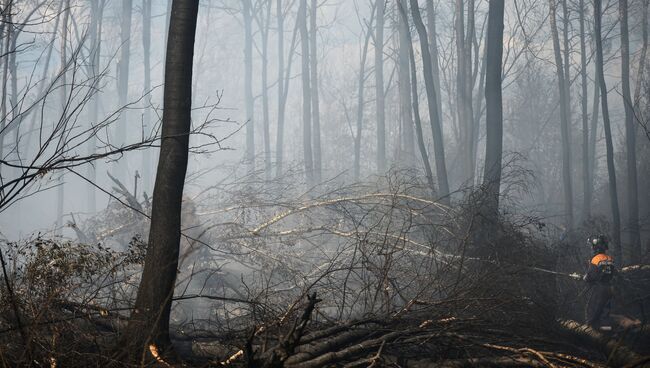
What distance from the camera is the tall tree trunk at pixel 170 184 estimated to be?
450cm

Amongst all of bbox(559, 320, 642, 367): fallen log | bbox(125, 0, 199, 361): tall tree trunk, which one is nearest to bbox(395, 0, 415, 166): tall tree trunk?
bbox(559, 320, 642, 367): fallen log

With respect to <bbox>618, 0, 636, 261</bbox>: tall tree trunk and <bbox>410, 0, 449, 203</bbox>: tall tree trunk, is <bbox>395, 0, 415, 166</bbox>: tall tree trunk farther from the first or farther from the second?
<bbox>410, 0, 449, 203</bbox>: tall tree trunk

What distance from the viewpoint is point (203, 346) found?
4.88 metres

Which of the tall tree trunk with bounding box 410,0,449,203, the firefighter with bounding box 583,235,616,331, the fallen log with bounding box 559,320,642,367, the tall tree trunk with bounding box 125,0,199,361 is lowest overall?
the fallen log with bounding box 559,320,642,367

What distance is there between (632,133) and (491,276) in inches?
422

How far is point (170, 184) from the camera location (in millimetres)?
4637

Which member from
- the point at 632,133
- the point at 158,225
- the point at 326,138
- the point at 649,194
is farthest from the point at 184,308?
the point at 326,138

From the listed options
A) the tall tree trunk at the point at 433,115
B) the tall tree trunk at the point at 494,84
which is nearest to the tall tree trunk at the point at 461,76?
the tall tree trunk at the point at 433,115

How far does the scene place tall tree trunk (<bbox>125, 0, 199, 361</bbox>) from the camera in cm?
450

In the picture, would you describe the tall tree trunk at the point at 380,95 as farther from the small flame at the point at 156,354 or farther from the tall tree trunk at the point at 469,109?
the small flame at the point at 156,354

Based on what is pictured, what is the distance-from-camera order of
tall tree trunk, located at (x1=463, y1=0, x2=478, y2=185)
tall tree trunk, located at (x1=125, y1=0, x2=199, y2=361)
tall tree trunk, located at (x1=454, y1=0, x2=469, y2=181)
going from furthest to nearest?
tall tree trunk, located at (x1=454, y1=0, x2=469, y2=181), tall tree trunk, located at (x1=463, y1=0, x2=478, y2=185), tall tree trunk, located at (x1=125, y1=0, x2=199, y2=361)

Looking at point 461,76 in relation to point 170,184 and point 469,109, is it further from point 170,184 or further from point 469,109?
point 170,184

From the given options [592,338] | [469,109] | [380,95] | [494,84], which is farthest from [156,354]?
[380,95]

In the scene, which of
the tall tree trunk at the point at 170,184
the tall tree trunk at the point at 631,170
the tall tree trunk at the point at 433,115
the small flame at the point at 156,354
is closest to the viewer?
the small flame at the point at 156,354
